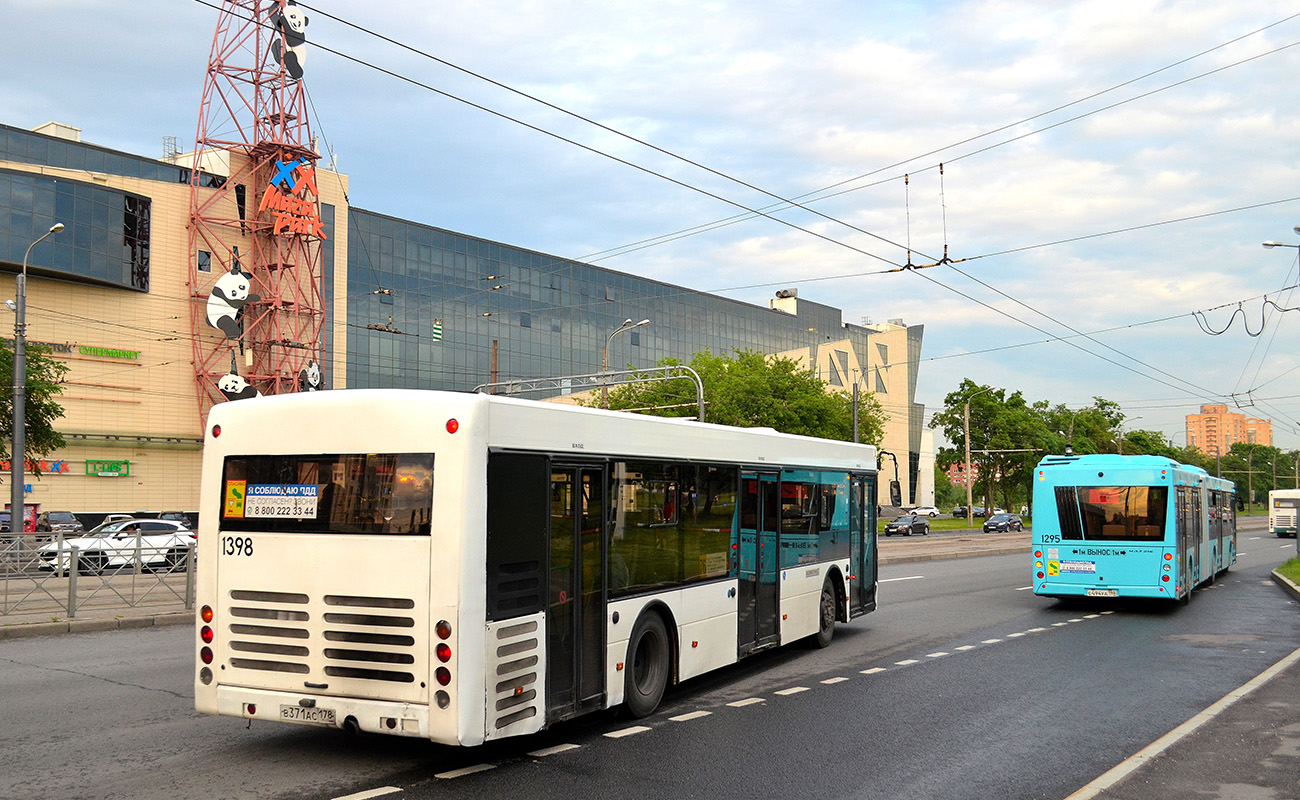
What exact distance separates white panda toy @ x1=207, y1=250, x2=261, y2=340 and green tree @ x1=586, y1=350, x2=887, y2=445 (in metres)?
17.5

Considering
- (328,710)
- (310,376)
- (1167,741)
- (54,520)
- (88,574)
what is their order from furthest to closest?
1. (310,376)
2. (54,520)
3. (88,574)
4. (1167,741)
5. (328,710)

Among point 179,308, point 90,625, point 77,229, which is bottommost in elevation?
point 90,625

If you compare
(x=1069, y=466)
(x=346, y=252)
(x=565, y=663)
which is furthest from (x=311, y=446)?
(x=346, y=252)

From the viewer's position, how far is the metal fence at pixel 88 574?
15.6 m

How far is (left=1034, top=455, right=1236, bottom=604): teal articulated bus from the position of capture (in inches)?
695

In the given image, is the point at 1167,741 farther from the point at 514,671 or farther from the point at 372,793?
the point at 372,793

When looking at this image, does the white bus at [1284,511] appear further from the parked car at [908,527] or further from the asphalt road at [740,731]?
the asphalt road at [740,731]

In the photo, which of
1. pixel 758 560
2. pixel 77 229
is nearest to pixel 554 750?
pixel 758 560

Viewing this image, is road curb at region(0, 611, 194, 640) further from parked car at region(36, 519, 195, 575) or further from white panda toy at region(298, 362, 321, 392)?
white panda toy at region(298, 362, 321, 392)

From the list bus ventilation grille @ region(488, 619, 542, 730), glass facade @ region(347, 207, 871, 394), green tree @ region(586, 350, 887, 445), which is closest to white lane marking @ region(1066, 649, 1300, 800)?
bus ventilation grille @ region(488, 619, 542, 730)

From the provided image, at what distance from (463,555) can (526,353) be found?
59.9m

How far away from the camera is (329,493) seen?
7090mm

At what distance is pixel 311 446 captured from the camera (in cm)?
722

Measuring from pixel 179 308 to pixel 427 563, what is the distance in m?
46.3
